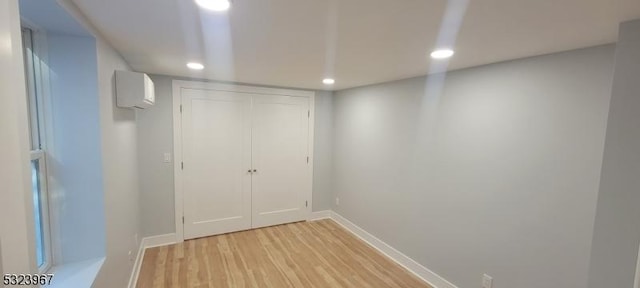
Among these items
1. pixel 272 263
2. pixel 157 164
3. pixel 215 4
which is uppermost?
pixel 215 4

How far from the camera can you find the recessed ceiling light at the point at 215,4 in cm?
114

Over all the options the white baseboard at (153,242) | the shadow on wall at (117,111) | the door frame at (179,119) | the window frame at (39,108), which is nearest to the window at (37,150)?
the window frame at (39,108)

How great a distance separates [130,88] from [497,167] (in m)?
2.85

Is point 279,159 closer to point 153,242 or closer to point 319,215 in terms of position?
point 319,215

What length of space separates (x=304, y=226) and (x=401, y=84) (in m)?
2.46

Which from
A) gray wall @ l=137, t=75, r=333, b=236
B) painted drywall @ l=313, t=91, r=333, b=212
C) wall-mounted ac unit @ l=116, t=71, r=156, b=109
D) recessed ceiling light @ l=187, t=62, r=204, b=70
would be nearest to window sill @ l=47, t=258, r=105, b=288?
wall-mounted ac unit @ l=116, t=71, r=156, b=109

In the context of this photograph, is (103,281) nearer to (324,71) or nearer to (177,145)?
(177,145)

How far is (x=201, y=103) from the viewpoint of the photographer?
11.6 feet

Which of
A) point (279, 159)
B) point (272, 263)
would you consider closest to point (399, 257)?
point (272, 263)

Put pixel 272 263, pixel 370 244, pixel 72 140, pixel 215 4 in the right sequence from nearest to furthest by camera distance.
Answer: pixel 215 4 → pixel 72 140 → pixel 272 263 → pixel 370 244

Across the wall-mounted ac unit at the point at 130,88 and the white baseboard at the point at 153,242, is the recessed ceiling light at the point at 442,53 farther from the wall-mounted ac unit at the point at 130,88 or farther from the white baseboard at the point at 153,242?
the white baseboard at the point at 153,242

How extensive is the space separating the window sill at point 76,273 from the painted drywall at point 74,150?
0.04m

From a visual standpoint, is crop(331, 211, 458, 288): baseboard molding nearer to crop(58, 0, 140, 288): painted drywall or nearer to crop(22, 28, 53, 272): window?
crop(58, 0, 140, 288): painted drywall

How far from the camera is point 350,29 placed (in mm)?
1486
